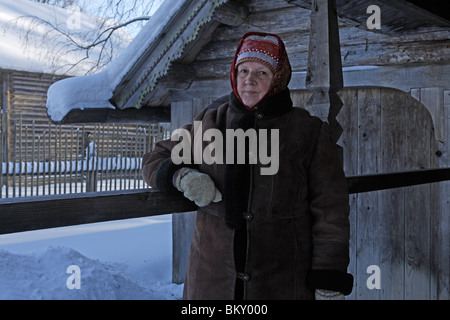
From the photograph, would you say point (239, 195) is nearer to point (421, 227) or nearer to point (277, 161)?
point (277, 161)

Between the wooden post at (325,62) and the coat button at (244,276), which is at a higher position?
the wooden post at (325,62)

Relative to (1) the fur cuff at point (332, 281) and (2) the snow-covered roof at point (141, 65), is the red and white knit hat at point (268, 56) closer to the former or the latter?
(1) the fur cuff at point (332, 281)

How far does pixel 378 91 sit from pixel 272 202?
3.20m

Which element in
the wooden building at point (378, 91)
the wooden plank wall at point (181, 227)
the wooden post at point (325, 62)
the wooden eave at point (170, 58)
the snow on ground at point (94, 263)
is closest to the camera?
the wooden post at point (325, 62)

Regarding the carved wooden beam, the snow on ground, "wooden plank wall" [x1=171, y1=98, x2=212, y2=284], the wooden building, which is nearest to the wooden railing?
the carved wooden beam

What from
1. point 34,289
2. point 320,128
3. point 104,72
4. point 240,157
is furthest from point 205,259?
point 104,72

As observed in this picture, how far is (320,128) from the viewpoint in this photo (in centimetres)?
193

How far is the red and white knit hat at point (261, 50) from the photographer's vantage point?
191 cm

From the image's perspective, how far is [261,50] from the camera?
1915mm

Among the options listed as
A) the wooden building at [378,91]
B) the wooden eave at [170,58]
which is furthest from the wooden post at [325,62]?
the wooden eave at [170,58]

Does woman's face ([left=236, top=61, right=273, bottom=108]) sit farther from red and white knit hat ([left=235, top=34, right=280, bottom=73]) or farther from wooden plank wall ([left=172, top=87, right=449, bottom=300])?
wooden plank wall ([left=172, top=87, right=449, bottom=300])

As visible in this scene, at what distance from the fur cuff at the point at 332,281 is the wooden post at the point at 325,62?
3.49 ft
